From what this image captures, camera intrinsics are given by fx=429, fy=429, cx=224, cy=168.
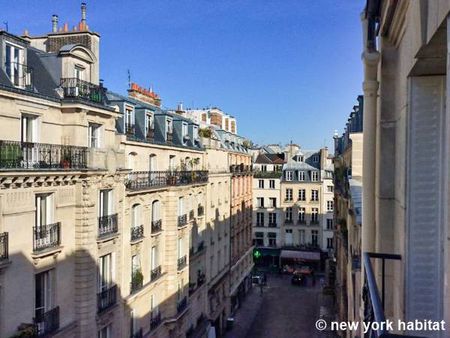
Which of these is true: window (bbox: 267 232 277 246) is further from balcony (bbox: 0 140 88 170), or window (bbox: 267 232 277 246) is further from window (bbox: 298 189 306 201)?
balcony (bbox: 0 140 88 170)

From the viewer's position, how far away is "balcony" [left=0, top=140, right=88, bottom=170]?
14289mm

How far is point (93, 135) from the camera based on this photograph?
19.7 m

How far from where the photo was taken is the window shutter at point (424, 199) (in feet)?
14.6

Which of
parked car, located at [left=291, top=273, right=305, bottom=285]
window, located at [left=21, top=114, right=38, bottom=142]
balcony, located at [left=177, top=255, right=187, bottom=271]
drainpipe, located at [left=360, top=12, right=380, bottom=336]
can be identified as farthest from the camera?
parked car, located at [left=291, top=273, right=305, bottom=285]

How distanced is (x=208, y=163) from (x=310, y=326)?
17929 millimetres

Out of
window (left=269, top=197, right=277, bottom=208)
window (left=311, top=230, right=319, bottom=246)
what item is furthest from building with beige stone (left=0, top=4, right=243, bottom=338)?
window (left=311, top=230, right=319, bottom=246)

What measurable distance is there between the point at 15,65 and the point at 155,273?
14.7 meters

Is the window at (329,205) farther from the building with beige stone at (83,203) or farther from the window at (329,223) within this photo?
the building with beige stone at (83,203)

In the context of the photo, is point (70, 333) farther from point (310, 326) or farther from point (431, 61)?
point (310, 326)

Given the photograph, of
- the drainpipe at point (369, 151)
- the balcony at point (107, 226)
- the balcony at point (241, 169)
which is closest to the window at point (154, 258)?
the balcony at point (107, 226)

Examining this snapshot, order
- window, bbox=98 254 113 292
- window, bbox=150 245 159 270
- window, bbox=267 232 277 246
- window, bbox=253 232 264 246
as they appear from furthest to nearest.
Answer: window, bbox=253 232 264 246, window, bbox=267 232 277 246, window, bbox=150 245 159 270, window, bbox=98 254 113 292

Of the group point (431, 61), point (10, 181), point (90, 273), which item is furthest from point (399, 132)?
point (90, 273)

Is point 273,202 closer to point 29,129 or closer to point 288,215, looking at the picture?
point 288,215

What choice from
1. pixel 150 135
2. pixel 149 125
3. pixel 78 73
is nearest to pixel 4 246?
pixel 78 73
